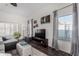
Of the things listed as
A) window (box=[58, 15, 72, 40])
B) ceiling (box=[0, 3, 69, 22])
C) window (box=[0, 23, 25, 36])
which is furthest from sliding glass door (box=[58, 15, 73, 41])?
window (box=[0, 23, 25, 36])

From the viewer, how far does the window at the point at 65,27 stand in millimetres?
1858

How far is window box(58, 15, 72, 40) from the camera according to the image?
1.86m

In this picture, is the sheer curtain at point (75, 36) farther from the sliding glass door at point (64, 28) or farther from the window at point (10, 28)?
the window at point (10, 28)

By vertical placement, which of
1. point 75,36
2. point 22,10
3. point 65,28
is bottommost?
point 75,36

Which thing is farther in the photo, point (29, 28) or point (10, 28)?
point (29, 28)

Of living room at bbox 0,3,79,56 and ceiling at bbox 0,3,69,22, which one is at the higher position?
ceiling at bbox 0,3,69,22

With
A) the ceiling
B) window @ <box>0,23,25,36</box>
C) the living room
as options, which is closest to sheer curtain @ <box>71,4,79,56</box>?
the living room

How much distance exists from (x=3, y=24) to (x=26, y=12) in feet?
2.11

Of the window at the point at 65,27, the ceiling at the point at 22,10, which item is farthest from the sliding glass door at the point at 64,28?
the ceiling at the point at 22,10

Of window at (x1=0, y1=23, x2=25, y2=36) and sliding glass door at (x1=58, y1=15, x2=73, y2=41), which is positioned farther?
sliding glass door at (x1=58, y1=15, x2=73, y2=41)

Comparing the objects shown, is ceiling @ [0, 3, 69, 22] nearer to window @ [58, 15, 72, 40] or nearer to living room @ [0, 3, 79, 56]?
living room @ [0, 3, 79, 56]

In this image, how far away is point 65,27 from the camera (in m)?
1.90

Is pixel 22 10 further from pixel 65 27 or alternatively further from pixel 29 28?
pixel 65 27

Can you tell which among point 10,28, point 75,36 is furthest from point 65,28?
point 10,28
